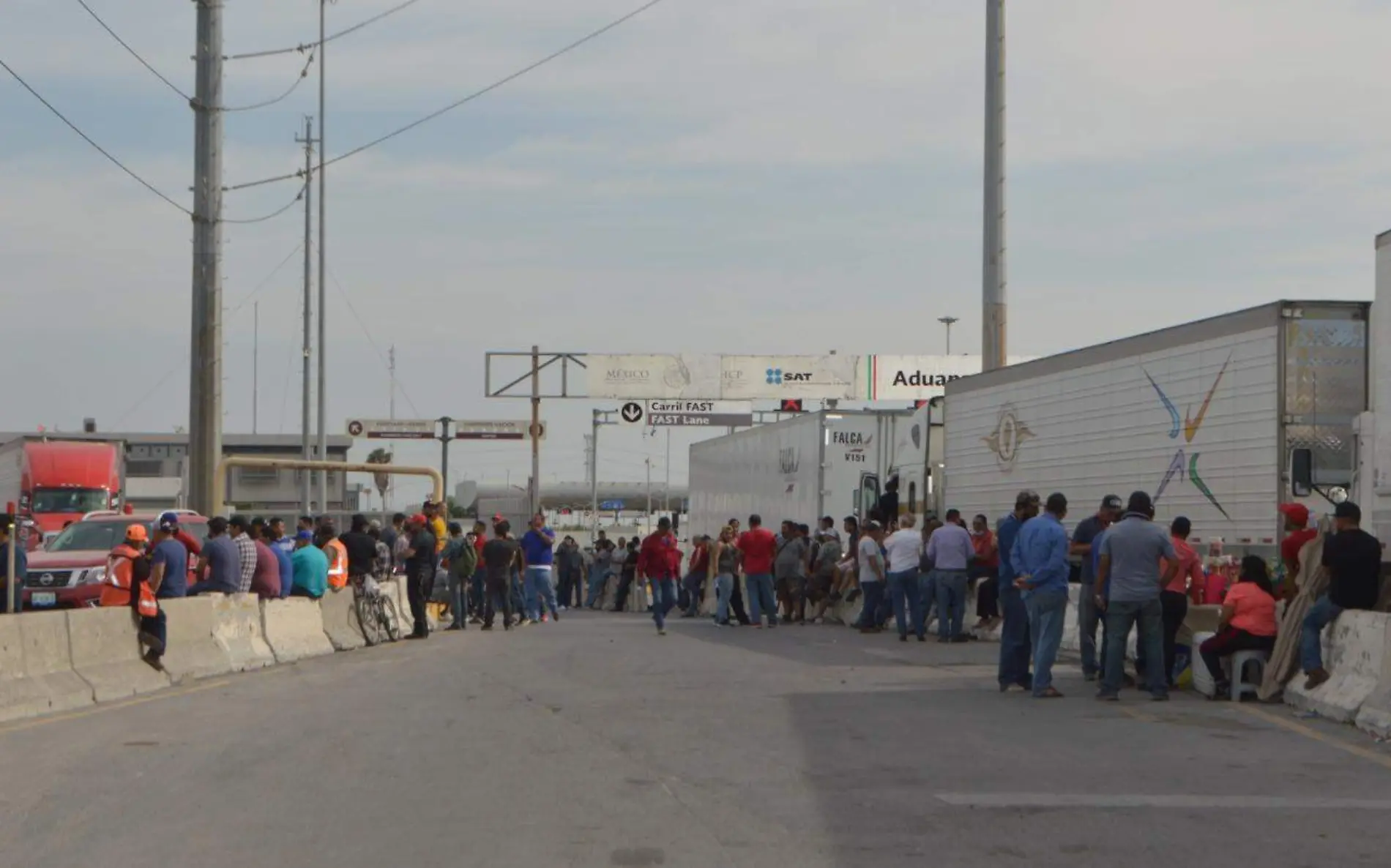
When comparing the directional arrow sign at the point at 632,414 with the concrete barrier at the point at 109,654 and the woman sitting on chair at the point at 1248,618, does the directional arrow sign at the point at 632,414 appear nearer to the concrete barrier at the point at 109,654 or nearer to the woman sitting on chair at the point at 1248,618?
the concrete barrier at the point at 109,654

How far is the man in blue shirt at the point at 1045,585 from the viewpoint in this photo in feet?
50.0

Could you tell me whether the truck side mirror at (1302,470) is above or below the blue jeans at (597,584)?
above

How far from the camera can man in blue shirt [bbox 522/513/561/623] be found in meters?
27.8

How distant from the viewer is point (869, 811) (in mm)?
8953

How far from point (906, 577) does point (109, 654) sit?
11.7 m

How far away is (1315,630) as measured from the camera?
1411cm

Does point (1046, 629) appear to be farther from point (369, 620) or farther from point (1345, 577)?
point (369, 620)

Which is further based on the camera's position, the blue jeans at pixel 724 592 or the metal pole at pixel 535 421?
the metal pole at pixel 535 421

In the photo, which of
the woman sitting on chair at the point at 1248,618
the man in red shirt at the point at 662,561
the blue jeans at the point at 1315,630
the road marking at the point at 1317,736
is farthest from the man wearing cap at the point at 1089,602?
the man in red shirt at the point at 662,561

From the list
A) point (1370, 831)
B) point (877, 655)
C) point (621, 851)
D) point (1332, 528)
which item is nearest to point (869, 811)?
point (621, 851)

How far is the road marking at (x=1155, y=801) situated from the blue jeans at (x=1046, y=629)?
5.68m

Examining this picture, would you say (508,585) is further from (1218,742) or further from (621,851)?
(621,851)

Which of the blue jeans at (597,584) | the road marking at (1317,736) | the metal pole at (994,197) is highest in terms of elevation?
the metal pole at (994,197)

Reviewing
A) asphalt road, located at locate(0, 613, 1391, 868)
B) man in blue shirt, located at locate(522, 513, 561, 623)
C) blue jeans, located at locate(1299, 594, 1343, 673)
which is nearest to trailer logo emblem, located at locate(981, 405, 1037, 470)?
man in blue shirt, located at locate(522, 513, 561, 623)
